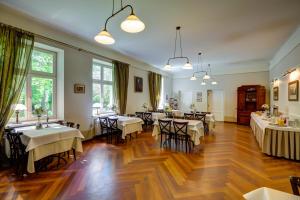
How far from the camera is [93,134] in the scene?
5.84 metres

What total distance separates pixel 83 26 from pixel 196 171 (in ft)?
14.7

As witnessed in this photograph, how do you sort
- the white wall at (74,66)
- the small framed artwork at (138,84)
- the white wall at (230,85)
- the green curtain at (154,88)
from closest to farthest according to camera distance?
the white wall at (74,66), the small framed artwork at (138,84), the white wall at (230,85), the green curtain at (154,88)

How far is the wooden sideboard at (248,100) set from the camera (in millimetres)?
8273

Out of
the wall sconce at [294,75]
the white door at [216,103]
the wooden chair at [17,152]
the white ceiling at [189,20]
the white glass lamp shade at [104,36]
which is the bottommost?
the wooden chair at [17,152]

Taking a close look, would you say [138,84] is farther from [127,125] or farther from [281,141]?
[281,141]

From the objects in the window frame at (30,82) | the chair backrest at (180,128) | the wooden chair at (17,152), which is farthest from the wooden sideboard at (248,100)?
the wooden chair at (17,152)

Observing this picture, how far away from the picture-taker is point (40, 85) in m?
4.52

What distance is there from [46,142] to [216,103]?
9331 millimetres

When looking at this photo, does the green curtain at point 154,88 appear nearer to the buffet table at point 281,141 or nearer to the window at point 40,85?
the window at point 40,85

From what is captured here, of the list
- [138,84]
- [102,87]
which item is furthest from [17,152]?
[138,84]

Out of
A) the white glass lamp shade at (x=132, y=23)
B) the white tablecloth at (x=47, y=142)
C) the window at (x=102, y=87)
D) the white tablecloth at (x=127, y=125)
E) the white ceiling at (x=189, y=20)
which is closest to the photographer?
the white glass lamp shade at (x=132, y=23)

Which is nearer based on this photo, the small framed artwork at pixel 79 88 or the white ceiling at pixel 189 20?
the white ceiling at pixel 189 20

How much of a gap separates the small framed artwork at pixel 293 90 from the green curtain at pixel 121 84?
5.64 m

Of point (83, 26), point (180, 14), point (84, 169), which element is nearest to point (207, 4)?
point (180, 14)
